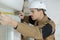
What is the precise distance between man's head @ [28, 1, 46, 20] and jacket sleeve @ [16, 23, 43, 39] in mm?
253

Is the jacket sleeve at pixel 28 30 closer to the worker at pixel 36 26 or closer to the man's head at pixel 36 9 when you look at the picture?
the worker at pixel 36 26

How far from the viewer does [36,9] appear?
1.29 meters

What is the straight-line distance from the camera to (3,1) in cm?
82

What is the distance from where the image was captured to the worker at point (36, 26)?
2.91 ft

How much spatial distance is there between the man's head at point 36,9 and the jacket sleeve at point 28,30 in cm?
25

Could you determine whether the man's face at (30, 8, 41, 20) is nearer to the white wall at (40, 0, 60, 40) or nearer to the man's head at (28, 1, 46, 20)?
the man's head at (28, 1, 46, 20)

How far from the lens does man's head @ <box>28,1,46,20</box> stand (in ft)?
4.18

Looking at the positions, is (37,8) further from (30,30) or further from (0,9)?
(0,9)

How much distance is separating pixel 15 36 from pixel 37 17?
1.11 ft

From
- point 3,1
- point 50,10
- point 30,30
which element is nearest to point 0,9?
point 3,1

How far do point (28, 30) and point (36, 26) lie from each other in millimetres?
147

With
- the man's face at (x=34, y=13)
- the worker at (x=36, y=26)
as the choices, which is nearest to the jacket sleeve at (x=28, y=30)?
the worker at (x=36, y=26)

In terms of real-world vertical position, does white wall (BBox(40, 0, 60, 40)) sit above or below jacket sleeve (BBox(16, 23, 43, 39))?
above

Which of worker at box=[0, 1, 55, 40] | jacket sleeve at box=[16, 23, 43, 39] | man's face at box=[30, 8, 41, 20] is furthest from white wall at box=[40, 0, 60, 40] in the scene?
jacket sleeve at box=[16, 23, 43, 39]
